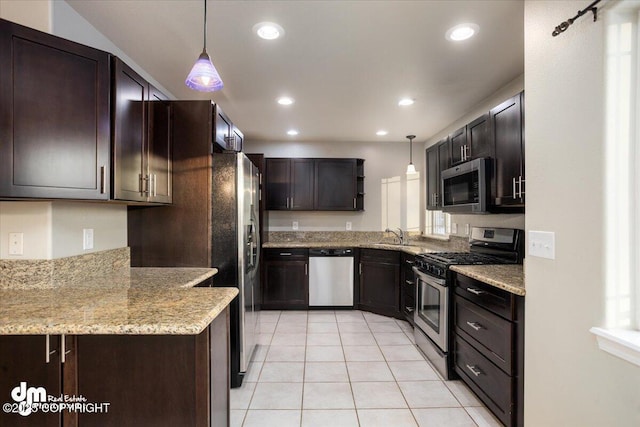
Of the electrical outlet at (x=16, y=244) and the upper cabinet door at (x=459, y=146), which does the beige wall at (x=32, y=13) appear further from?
the upper cabinet door at (x=459, y=146)

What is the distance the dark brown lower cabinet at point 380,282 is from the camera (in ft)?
13.2

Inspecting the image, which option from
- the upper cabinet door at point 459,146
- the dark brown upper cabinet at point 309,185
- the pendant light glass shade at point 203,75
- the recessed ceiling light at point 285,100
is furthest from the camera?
the dark brown upper cabinet at point 309,185

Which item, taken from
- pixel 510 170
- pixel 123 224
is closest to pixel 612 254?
pixel 510 170

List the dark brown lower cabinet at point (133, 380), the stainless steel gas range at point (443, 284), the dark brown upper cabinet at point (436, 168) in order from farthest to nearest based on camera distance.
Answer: the dark brown upper cabinet at point (436, 168), the stainless steel gas range at point (443, 284), the dark brown lower cabinet at point (133, 380)

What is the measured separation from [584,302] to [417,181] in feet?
12.1

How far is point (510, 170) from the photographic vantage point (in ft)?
7.52

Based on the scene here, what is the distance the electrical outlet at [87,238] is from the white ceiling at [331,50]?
1289 millimetres

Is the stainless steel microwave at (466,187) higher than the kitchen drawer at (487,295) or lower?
higher

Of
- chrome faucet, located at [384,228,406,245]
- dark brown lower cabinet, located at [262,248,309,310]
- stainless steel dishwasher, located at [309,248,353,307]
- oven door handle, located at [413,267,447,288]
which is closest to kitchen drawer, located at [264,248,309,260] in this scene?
dark brown lower cabinet, located at [262,248,309,310]

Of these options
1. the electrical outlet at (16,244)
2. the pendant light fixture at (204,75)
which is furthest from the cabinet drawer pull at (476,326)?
the electrical outlet at (16,244)

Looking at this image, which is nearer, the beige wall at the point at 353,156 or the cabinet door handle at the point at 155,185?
the cabinet door handle at the point at 155,185

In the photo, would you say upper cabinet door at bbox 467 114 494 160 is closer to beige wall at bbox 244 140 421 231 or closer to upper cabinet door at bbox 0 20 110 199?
beige wall at bbox 244 140 421 231

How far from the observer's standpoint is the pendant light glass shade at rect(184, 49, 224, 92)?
1.64 m

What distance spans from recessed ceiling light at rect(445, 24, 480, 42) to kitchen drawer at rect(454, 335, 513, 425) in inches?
83.2
